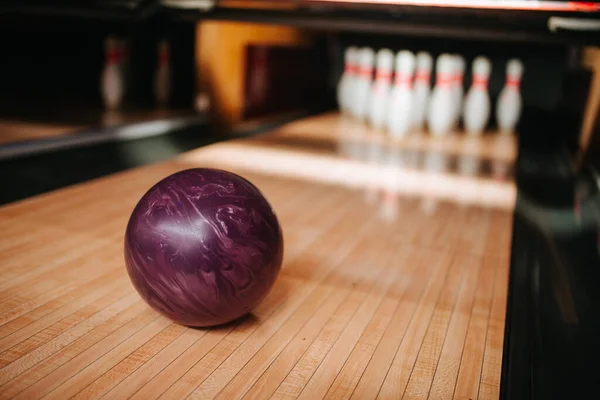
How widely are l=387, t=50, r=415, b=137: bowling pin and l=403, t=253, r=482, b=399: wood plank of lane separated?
2032 millimetres

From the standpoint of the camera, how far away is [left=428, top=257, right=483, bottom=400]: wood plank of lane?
1.17 meters

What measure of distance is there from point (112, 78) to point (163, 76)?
1.48 ft

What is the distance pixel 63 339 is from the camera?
125cm

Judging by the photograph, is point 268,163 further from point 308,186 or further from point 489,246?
point 489,246

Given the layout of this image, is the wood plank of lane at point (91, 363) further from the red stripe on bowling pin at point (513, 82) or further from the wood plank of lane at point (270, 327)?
the red stripe on bowling pin at point (513, 82)

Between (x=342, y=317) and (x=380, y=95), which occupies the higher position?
(x=380, y=95)

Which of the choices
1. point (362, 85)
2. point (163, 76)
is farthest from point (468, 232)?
point (163, 76)

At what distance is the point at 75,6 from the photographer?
305 centimetres

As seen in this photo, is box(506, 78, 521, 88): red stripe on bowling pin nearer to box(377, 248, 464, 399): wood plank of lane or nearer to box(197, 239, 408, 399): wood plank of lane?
box(377, 248, 464, 399): wood plank of lane

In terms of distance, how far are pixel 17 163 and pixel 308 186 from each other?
3.92 feet

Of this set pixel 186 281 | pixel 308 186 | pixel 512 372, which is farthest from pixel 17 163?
pixel 512 372

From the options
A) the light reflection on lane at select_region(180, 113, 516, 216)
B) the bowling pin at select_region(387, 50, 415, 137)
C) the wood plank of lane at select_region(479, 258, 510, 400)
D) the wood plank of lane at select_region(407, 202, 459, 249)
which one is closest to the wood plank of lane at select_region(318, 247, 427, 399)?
the wood plank of lane at select_region(407, 202, 459, 249)

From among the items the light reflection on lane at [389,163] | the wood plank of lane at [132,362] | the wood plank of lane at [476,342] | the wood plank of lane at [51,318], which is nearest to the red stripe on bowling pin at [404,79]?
the light reflection on lane at [389,163]

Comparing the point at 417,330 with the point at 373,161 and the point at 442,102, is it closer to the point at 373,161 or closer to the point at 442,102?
the point at 373,161
